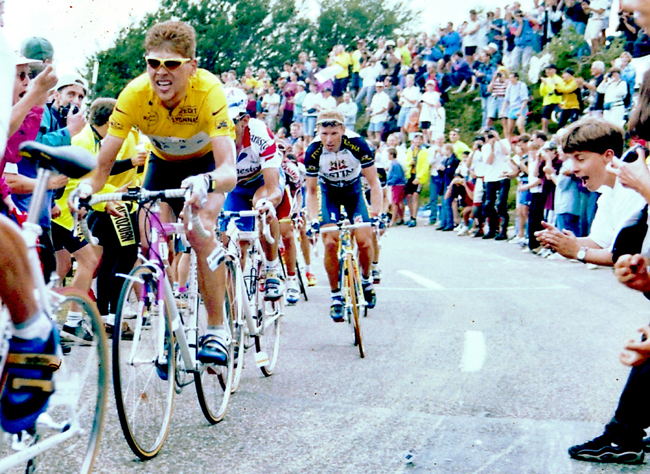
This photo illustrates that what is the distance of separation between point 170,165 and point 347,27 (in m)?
67.1

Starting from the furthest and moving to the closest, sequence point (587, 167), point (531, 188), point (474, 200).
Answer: point (474, 200)
point (531, 188)
point (587, 167)

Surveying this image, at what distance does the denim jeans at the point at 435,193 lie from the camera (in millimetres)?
23219

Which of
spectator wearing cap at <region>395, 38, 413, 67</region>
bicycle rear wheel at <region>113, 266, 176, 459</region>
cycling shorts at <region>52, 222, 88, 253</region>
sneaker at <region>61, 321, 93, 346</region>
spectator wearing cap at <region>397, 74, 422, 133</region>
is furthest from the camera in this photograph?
spectator wearing cap at <region>395, 38, 413, 67</region>

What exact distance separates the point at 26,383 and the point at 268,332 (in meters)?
4.15

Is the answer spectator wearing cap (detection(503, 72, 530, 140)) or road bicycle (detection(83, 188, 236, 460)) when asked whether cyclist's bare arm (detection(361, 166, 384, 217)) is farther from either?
spectator wearing cap (detection(503, 72, 530, 140))

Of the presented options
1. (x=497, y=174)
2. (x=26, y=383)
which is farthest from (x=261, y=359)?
(x=497, y=174)

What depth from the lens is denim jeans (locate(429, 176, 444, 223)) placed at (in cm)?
2322

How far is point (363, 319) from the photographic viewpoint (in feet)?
33.2

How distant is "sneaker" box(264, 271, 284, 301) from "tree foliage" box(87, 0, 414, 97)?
50.3m

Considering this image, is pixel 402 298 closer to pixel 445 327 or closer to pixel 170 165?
pixel 445 327

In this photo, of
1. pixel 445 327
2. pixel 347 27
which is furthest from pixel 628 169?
pixel 347 27

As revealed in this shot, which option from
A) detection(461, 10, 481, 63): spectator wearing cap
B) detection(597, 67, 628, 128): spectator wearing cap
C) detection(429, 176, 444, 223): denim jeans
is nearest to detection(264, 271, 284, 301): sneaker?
detection(597, 67, 628, 128): spectator wearing cap

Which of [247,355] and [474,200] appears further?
[474,200]

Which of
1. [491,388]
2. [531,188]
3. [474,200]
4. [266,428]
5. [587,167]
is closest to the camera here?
[587,167]
